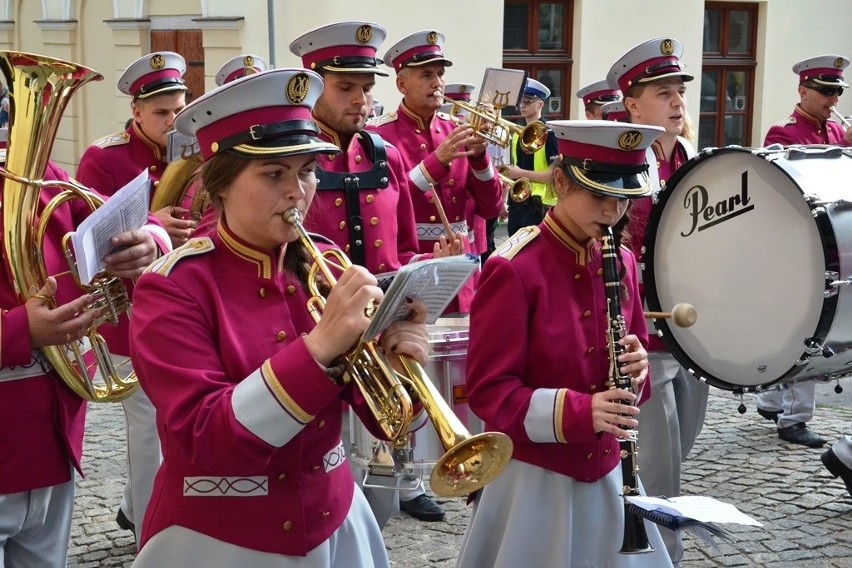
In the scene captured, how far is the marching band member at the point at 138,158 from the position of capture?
545 cm

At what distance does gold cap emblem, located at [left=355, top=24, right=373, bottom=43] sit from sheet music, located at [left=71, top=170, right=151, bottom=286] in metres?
1.90

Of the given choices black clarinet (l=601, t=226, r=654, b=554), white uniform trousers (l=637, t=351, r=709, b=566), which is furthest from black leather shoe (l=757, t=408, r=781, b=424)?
black clarinet (l=601, t=226, r=654, b=554)

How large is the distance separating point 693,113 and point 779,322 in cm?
1150

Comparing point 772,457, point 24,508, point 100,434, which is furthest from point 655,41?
point 100,434

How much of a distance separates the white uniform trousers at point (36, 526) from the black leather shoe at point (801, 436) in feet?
15.6

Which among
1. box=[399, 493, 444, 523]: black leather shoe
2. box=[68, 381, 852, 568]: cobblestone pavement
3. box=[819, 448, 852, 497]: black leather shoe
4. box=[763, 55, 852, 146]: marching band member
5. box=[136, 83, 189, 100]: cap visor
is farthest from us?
box=[763, 55, 852, 146]: marching band member

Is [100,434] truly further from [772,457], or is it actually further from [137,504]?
[772,457]

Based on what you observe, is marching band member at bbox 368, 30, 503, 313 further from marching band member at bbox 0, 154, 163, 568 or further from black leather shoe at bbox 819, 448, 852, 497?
marching band member at bbox 0, 154, 163, 568

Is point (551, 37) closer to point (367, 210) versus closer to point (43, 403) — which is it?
point (367, 210)

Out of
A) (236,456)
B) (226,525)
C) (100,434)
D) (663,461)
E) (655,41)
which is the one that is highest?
(655,41)

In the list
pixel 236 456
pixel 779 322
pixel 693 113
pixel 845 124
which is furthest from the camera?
pixel 693 113

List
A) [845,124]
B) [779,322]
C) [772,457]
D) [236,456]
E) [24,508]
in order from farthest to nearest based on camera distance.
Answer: [845,124]
[772,457]
[779,322]
[24,508]
[236,456]

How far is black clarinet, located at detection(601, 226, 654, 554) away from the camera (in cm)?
363

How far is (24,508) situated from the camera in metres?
3.81
